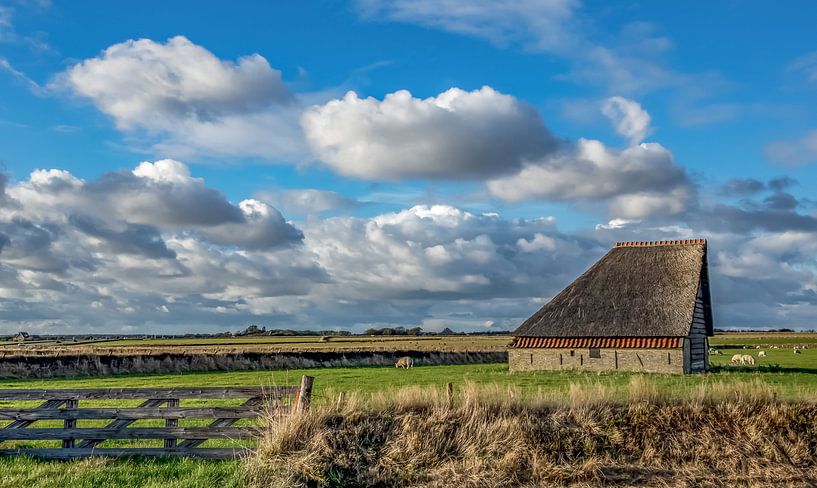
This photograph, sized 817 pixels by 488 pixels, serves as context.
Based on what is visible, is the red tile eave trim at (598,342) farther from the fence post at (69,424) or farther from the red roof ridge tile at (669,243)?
the fence post at (69,424)

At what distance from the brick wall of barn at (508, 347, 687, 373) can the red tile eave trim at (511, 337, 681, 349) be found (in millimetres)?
232

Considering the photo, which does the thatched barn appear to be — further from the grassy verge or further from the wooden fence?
the grassy verge

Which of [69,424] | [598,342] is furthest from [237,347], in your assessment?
[69,424]

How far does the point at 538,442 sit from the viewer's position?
42.9ft

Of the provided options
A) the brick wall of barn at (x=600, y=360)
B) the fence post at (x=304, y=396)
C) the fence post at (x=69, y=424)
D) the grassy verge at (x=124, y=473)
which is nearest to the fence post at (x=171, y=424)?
the grassy verge at (x=124, y=473)

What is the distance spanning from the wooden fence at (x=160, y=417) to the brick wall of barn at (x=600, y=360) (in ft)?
99.2

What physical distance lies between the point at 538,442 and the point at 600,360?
2912 cm

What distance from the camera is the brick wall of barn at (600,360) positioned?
127 ft

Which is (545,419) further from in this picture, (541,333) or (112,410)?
(541,333)

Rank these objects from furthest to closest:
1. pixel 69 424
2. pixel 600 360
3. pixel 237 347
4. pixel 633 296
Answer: pixel 237 347
pixel 633 296
pixel 600 360
pixel 69 424

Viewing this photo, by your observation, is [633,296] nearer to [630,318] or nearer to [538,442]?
[630,318]

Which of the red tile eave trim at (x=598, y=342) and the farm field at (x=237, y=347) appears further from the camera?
the farm field at (x=237, y=347)

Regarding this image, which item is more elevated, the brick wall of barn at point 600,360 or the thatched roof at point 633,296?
the thatched roof at point 633,296

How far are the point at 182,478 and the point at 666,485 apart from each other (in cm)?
875
